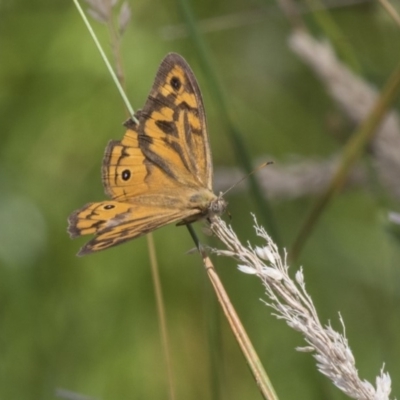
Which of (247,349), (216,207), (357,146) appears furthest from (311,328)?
(357,146)

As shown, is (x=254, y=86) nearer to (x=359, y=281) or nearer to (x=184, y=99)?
(x=359, y=281)

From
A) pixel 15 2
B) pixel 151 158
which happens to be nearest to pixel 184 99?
pixel 151 158

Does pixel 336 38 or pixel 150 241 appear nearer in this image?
pixel 150 241

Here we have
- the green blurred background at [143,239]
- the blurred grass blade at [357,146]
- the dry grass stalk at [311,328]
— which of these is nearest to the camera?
the dry grass stalk at [311,328]

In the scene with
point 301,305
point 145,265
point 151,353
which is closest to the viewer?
point 301,305

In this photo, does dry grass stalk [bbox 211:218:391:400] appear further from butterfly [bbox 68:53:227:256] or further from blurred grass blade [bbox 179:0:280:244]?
blurred grass blade [bbox 179:0:280:244]

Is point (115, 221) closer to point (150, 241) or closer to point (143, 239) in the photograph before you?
point (150, 241)

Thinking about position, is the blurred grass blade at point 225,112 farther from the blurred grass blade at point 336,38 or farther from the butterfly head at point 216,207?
the blurred grass blade at point 336,38

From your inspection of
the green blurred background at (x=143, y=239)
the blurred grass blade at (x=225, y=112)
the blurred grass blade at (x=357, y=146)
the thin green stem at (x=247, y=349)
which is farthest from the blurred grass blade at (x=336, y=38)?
the thin green stem at (x=247, y=349)
